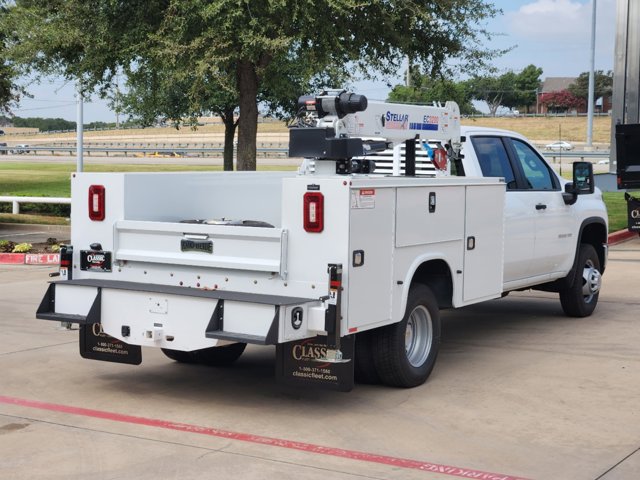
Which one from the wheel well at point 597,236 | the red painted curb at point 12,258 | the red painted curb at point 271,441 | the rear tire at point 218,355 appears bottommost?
the red painted curb at point 271,441

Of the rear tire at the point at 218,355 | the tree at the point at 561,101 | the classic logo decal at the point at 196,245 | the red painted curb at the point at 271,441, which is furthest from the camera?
the tree at the point at 561,101

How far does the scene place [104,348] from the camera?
800 cm

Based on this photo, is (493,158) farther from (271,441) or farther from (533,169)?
(271,441)

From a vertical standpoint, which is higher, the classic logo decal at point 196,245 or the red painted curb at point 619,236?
the classic logo decal at point 196,245

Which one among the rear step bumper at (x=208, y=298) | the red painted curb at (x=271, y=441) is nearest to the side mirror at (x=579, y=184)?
the rear step bumper at (x=208, y=298)

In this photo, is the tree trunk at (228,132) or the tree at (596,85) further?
the tree at (596,85)

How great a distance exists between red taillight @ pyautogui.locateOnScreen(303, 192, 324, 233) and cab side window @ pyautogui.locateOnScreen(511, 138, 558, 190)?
3.92 meters

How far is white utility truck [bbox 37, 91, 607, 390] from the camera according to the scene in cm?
693

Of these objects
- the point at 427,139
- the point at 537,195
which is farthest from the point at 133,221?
the point at 537,195

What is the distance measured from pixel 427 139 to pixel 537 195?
5.90 ft

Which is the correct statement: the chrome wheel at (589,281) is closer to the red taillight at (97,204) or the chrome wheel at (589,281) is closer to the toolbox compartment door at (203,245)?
the toolbox compartment door at (203,245)

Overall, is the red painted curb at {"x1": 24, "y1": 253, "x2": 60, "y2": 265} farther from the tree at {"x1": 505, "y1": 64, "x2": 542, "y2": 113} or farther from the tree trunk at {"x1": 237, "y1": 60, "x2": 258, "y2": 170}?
the tree at {"x1": 505, "y1": 64, "x2": 542, "y2": 113}

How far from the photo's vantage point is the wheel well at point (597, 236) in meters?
11.6

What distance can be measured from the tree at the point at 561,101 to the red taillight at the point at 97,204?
5164 inches
